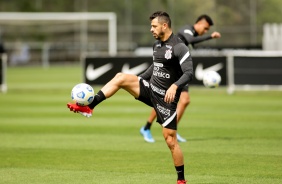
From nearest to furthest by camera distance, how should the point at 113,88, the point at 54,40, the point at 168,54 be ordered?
the point at 168,54
the point at 113,88
the point at 54,40

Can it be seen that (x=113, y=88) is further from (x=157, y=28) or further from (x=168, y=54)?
(x=157, y=28)

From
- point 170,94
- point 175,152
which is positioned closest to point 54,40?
point 175,152

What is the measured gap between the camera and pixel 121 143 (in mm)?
15250

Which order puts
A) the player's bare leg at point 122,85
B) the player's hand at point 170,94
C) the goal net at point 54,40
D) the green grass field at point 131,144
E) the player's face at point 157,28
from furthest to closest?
the goal net at point 54,40 → the green grass field at point 131,144 → the player's bare leg at point 122,85 → the player's face at point 157,28 → the player's hand at point 170,94

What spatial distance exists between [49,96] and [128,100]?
3.58 metres

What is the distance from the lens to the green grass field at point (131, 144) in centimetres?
1137

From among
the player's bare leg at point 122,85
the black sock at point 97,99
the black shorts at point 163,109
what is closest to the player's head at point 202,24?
the player's bare leg at point 122,85

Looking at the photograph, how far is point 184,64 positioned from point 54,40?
138ft

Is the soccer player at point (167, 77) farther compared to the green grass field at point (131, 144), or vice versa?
the green grass field at point (131, 144)

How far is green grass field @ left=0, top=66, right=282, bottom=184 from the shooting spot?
11.4m

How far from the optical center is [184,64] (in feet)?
33.0

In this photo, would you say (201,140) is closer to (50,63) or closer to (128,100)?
(128,100)

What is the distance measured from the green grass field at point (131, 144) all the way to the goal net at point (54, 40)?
20253 mm

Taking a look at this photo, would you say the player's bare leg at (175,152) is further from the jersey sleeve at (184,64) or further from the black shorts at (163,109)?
the jersey sleeve at (184,64)
